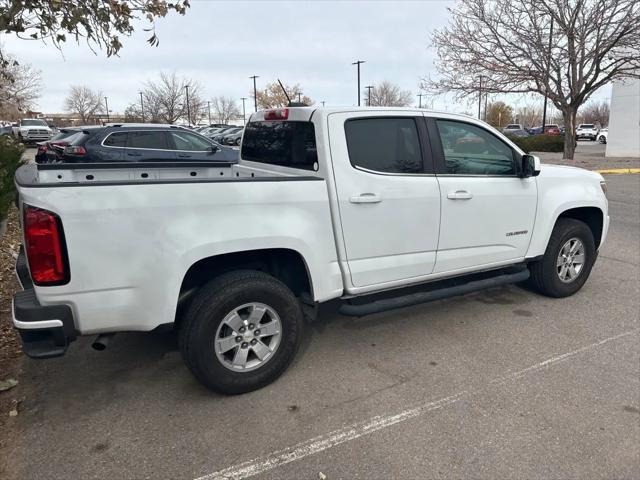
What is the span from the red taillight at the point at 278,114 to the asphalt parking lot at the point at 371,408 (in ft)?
6.00

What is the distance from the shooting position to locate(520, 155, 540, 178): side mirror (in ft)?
14.1

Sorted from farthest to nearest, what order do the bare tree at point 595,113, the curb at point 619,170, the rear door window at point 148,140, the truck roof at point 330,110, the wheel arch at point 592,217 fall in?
the bare tree at point 595,113, the curb at point 619,170, the rear door window at point 148,140, the wheel arch at point 592,217, the truck roof at point 330,110

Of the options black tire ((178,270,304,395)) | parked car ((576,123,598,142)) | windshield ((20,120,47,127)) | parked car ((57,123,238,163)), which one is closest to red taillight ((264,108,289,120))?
black tire ((178,270,304,395))

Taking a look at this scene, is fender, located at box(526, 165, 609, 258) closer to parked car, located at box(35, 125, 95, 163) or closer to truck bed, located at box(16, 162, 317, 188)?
truck bed, located at box(16, 162, 317, 188)

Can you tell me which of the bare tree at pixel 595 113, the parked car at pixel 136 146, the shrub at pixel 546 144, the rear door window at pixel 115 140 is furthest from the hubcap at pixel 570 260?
the bare tree at pixel 595 113

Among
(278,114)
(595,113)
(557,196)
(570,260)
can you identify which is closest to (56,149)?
(278,114)

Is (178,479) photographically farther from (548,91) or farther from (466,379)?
(548,91)

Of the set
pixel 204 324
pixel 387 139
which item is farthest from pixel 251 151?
pixel 204 324

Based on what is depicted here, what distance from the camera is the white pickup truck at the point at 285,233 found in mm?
2662

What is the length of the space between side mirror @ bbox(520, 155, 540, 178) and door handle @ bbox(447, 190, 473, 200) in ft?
2.30

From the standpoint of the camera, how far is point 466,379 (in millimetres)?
3434

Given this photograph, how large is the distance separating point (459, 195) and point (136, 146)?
27.4ft

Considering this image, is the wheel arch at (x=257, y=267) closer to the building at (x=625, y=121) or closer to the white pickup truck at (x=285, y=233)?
the white pickup truck at (x=285, y=233)

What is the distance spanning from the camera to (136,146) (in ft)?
34.2
